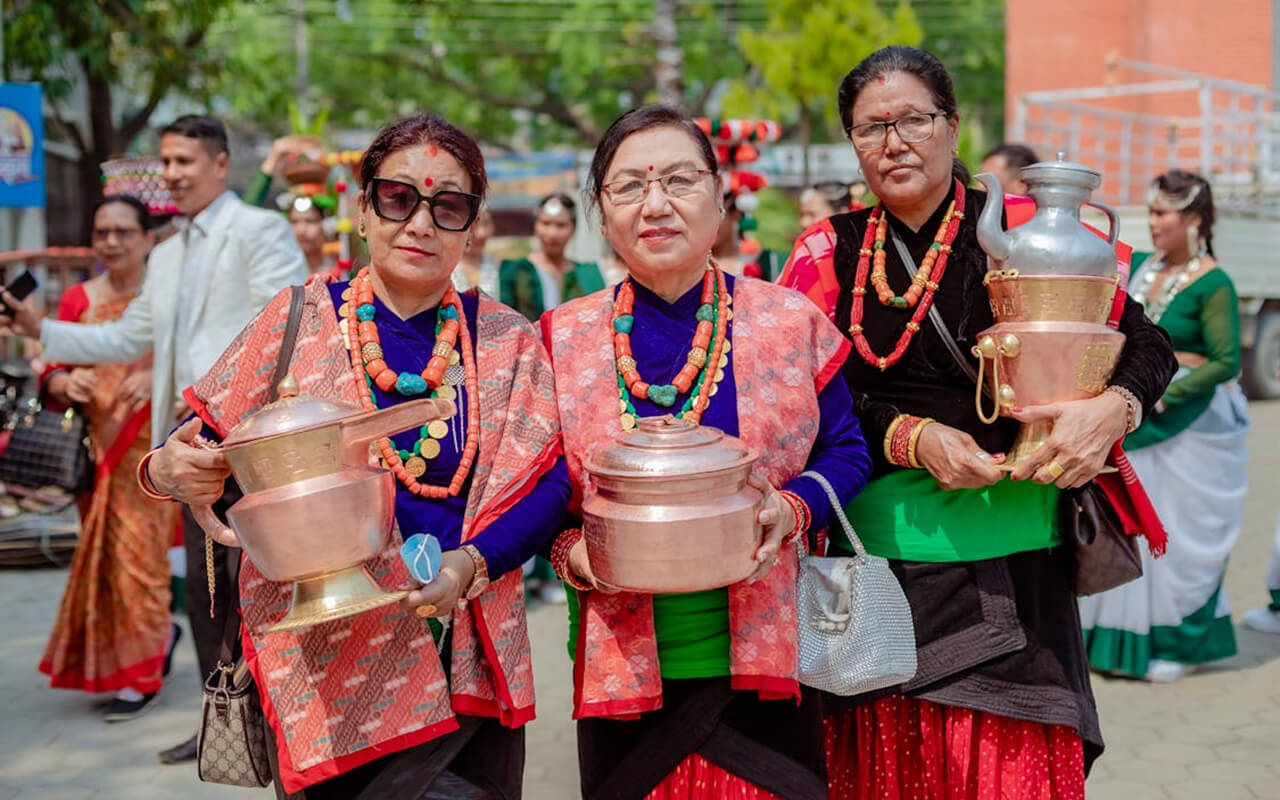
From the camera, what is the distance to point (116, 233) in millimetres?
5703

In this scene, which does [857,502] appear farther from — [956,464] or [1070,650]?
[1070,650]

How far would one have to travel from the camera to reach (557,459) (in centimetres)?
259

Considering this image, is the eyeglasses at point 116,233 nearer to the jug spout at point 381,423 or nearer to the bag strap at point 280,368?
the bag strap at point 280,368

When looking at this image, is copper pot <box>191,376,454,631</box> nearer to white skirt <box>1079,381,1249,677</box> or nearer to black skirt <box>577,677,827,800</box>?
black skirt <box>577,677,827,800</box>

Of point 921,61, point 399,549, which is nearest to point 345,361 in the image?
point 399,549

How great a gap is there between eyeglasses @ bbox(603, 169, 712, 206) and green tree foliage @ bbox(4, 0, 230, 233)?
11453 mm

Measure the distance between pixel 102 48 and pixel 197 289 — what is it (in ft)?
32.4

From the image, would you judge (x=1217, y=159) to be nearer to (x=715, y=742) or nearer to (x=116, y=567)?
(x=116, y=567)

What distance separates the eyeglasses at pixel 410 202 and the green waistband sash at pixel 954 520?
43.5 inches

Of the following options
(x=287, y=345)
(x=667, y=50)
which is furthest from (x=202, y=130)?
(x=667, y=50)

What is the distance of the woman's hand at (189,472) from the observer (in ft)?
7.54

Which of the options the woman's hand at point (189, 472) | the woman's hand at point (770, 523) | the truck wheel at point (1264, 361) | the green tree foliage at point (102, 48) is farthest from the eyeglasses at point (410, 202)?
the truck wheel at point (1264, 361)

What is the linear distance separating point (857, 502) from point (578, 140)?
31.3 m

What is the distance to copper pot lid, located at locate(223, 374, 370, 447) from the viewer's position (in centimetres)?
209
